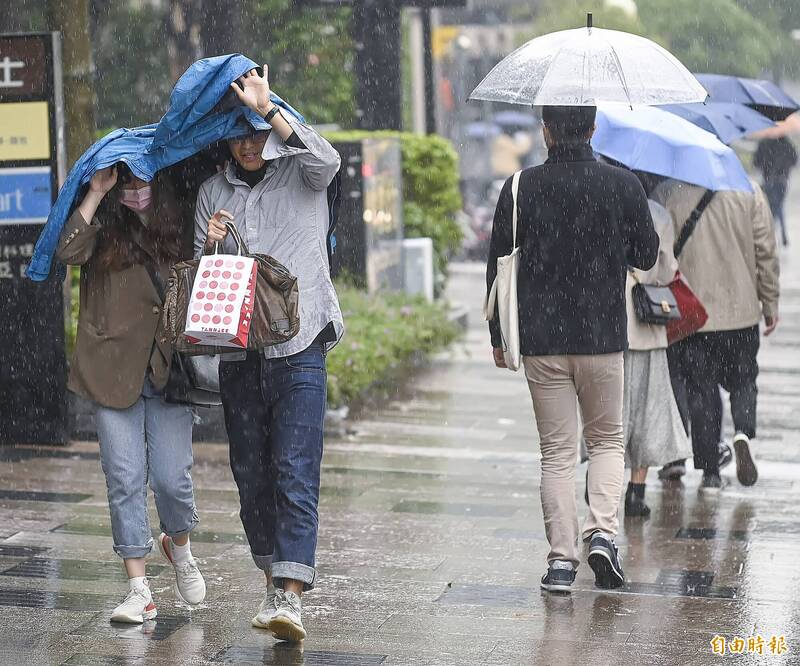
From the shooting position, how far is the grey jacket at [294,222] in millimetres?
5031

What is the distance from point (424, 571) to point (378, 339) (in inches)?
199

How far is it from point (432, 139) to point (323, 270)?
389 inches

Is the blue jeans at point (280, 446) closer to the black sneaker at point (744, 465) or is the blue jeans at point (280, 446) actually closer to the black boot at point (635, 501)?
the black boot at point (635, 501)

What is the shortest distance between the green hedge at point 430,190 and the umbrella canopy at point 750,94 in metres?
6.41

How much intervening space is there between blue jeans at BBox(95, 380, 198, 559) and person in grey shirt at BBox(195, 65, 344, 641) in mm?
248

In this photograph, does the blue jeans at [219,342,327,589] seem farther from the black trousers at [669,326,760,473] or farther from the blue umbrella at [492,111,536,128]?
the blue umbrella at [492,111,536,128]

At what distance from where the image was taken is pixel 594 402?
581cm

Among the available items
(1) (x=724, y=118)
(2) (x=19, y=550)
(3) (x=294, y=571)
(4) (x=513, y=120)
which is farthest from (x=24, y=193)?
(4) (x=513, y=120)

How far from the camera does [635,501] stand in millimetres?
7062

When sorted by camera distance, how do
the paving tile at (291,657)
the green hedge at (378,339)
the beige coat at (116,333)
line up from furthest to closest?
the green hedge at (378,339) → the beige coat at (116,333) → the paving tile at (291,657)

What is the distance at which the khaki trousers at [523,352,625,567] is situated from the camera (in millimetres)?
5738

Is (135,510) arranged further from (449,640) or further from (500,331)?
(500,331)

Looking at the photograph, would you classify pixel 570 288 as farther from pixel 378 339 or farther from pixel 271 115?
pixel 378 339

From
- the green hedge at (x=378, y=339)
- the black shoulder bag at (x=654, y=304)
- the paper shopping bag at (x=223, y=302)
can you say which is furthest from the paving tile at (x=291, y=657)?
the green hedge at (x=378, y=339)
